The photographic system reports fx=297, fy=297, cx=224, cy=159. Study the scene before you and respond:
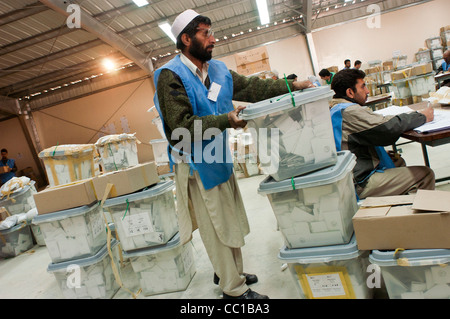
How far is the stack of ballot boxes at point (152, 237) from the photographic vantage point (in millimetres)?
1929

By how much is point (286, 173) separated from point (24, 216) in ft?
12.8

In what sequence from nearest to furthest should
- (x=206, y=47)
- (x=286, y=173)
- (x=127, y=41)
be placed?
(x=286, y=173)
(x=206, y=47)
(x=127, y=41)

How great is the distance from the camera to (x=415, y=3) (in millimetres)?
9180

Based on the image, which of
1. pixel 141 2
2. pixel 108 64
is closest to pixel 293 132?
pixel 141 2

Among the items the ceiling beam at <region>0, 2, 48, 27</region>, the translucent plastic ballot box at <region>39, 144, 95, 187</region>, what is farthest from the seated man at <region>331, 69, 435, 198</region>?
the ceiling beam at <region>0, 2, 48, 27</region>

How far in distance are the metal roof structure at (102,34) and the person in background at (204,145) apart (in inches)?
166

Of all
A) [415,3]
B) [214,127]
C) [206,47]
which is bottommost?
[214,127]

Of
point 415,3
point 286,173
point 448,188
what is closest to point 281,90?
point 286,173

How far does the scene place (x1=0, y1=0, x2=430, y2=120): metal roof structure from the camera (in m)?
5.77

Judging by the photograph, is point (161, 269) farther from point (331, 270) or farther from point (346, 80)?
point (346, 80)

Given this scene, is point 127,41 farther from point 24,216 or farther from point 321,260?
point 321,260

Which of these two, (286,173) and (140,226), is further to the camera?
(140,226)

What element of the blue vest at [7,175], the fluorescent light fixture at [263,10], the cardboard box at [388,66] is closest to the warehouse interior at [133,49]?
the fluorescent light fixture at [263,10]
